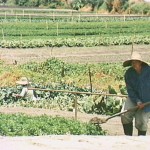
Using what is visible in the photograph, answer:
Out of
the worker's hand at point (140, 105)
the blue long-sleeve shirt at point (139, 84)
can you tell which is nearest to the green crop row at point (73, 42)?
the blue long-sleeve shirt at point (139, 84)

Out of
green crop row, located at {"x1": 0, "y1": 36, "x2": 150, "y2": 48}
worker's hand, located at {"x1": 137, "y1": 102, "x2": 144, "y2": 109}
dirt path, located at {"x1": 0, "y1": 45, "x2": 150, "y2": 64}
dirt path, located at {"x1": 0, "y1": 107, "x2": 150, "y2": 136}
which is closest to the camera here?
worker's hand, located at {"x1": 137, "y1": 102, "x2": 144, "y2": 109}

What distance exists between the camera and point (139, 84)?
8.12 meters

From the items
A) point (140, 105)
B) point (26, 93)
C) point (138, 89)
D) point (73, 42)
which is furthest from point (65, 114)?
point (73, 42)

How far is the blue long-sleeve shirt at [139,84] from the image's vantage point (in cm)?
810

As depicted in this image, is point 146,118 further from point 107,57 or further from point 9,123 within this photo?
point 107,57

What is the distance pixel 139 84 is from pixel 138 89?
0.40 ft

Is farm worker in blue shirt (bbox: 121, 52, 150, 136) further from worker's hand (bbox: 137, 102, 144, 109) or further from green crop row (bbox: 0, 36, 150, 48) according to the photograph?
green crop row (bbox: 0, 36, 150, 48)

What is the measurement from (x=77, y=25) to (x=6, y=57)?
17.2 metres

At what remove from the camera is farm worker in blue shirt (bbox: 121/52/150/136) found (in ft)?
26.5

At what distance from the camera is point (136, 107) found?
321 inches

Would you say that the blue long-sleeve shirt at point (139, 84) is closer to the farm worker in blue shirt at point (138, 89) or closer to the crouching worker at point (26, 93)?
the farm worker in blue shirt at point (138, 89)

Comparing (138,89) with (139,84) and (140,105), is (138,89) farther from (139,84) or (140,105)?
(140,105)

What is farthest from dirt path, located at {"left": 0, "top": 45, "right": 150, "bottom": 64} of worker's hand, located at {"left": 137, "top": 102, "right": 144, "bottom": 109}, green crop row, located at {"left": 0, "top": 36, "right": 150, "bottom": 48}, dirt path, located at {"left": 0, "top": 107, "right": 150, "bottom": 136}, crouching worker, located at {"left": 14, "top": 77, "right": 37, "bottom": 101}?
worker's hand, located at {"left": 137, "top": 102, "right": 144, "bottom": 109}
